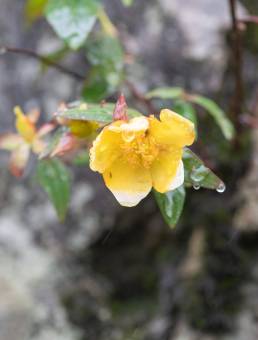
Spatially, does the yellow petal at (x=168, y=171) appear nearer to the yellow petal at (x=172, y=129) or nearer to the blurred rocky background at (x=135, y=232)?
the yellow petal at (x=172, y=129)

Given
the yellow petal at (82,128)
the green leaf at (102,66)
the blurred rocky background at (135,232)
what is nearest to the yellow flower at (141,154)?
the yellow petal at (82,128)

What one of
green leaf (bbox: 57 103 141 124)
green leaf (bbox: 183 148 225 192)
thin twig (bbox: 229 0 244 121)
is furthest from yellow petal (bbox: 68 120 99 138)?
thin twig (bbox: 229 0 244 121)

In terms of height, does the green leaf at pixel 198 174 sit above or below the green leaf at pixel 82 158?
above

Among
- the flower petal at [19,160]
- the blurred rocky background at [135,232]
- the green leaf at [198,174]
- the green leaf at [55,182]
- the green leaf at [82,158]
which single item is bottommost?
the blurred rocky background at [135,232]

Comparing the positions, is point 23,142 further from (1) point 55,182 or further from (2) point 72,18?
(2) point 72,18

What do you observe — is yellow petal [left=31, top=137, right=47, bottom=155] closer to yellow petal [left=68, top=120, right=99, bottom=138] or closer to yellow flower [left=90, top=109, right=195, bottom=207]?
yellow petal [left=68, top=120, right=99, bottom=138]

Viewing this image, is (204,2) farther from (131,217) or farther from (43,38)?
(131,217)

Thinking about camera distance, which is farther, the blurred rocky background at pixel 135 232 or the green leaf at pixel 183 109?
the blurred rocky background at pixel 135 232
